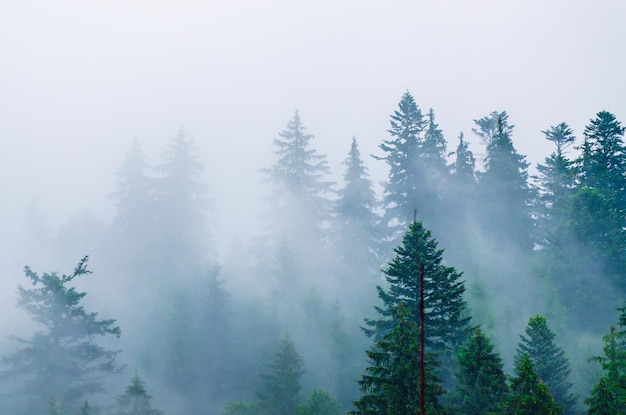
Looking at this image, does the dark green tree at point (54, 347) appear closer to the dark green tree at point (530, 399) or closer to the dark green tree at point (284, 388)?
the dark green tree at point (284, 388)

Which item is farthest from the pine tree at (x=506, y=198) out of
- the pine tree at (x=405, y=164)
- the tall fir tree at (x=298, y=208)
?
the tall fir tree at (x=298, y=208)

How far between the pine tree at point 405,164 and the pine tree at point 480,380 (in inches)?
1220

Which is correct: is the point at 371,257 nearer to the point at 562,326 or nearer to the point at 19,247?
the point at 562,326

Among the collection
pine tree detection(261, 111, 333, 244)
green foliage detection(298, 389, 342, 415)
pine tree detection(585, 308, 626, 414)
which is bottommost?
green foliage detection(298, 389, 342, 415)

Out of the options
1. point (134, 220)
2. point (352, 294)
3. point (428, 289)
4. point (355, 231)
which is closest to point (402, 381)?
point (428, 289)

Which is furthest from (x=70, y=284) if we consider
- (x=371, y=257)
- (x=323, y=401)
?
(x=323, y=401)

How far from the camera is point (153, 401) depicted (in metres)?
40.5

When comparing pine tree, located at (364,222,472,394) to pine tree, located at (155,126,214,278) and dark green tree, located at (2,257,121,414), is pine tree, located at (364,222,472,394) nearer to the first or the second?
dark green tree, located at (2,257,121,414)

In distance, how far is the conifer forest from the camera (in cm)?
2431

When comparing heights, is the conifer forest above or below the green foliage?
above

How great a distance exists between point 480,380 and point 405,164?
33998 millimetres

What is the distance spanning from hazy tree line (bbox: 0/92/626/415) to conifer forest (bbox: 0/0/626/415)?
155 mm

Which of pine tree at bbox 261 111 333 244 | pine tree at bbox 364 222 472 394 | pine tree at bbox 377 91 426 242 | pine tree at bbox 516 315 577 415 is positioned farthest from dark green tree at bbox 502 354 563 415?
pine tree at bbox 261 111 333 244

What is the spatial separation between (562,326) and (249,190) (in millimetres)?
78185
